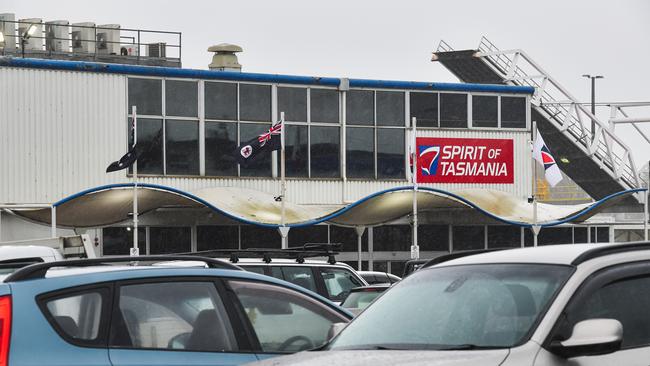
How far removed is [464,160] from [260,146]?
1004 cm

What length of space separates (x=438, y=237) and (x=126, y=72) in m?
12.8

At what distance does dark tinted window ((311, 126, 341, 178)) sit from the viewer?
1700 inches

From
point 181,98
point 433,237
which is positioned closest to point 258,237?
point 181,98

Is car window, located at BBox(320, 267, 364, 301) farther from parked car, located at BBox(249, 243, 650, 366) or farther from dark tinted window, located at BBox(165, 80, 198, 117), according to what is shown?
dark tinted window, located at BBox(165, 80, 198, 117)

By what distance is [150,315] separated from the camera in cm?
750

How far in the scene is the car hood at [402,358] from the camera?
5.96 meters

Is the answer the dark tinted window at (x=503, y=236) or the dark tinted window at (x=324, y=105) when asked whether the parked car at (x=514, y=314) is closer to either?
the dark tinted window at (x=324, y=105)

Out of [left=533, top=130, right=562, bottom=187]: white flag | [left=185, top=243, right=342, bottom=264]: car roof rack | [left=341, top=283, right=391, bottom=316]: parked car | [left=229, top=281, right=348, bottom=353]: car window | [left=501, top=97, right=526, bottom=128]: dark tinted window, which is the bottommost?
[left=341, top=283, right=391, bottom=316]: parked car

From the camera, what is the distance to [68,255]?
20.4 m

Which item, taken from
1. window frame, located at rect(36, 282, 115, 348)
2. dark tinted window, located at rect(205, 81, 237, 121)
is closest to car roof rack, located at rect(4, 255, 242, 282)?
window frame, located at rect(36, 282, 115, 348)

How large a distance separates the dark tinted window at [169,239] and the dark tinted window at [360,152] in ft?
19.6

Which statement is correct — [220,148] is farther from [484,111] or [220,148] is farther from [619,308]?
[619,308]

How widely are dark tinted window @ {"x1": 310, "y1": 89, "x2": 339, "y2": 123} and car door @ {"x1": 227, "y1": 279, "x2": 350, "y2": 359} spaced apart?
34.9 meters

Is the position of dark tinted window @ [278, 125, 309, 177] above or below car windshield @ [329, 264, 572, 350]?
above
